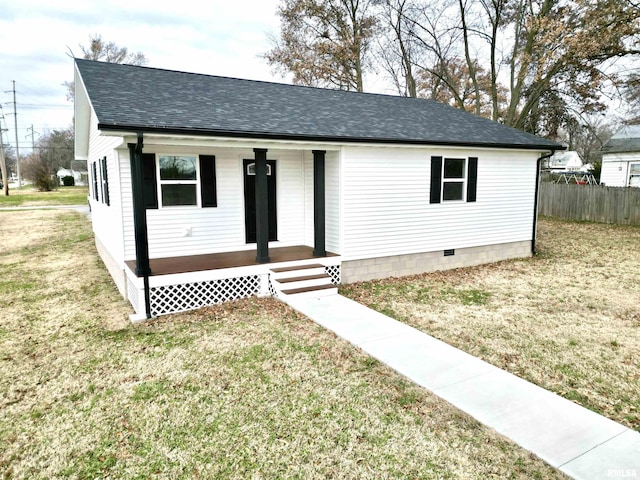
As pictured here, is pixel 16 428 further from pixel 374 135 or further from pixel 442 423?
pixel 374 135

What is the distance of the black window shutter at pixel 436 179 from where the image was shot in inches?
370

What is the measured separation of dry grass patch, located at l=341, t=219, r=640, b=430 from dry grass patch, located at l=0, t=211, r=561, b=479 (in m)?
1.50

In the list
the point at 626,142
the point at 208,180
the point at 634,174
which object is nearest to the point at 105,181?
the point at 208,180

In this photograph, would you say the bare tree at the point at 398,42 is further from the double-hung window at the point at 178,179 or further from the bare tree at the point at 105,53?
the bare tree at the point at 105,53

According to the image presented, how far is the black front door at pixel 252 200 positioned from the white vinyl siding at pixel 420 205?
179cm

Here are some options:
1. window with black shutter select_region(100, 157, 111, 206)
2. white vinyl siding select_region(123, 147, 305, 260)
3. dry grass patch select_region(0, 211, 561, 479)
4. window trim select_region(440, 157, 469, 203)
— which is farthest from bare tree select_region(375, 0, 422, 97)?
dry grass patch select_region(0, 211, 561, 479)

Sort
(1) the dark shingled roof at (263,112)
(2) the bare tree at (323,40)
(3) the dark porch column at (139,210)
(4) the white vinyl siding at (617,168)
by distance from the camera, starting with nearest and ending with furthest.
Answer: (3) the dark porch column at (139,210) < (1) the dark shingled roof at (263,112) < (2) the bare tree at (323,40) < (4) the white vinyl siding at (617,168)

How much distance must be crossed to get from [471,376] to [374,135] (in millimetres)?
5397

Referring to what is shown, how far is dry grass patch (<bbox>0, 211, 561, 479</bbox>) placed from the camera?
3191 millimetres

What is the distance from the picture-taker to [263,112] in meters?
8.48

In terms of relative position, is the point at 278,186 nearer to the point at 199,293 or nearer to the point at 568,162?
the point at 199,293

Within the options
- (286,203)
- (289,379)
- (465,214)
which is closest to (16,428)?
(289,379)

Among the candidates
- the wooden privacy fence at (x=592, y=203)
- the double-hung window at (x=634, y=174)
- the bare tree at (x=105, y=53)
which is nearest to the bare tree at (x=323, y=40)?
the wooden privacy fence at (x=592, y=203)

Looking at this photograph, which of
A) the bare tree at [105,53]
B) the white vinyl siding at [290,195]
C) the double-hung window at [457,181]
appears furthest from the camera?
the bare tree at [105,53]
